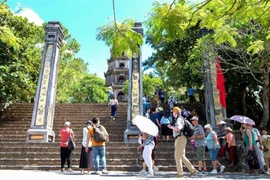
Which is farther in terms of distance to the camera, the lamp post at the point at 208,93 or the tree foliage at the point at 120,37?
the lamp post at the point at 208,93

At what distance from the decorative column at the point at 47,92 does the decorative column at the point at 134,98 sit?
3012mm

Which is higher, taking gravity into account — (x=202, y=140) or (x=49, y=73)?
(x=49, y=73)

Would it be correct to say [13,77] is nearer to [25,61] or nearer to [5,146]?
[25,61]

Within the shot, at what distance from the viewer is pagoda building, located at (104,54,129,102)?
1382 inches

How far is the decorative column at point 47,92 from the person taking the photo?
995cm

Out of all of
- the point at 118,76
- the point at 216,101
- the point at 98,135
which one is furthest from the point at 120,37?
the point at 118,76

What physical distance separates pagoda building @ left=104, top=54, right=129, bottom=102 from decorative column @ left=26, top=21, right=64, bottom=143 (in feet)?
75.3

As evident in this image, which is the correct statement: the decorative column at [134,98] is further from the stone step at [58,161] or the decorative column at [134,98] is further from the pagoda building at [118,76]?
the pagoda building at [118,76]

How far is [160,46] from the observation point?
51.2 feet

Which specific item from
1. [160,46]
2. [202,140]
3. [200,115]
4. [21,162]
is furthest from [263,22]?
[160,46]

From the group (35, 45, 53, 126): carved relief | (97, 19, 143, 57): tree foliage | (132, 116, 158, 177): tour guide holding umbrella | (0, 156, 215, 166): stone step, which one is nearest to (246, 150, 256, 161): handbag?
(0, 156, 215, 166): stone step

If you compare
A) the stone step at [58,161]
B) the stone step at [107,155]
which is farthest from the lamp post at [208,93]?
the stone step at [58,161]

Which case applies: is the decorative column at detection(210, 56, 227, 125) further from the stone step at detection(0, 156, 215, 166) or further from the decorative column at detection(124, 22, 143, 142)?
the stone step at detection(0, 156, 215, 166)

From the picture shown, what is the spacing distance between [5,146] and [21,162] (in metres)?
1.26
